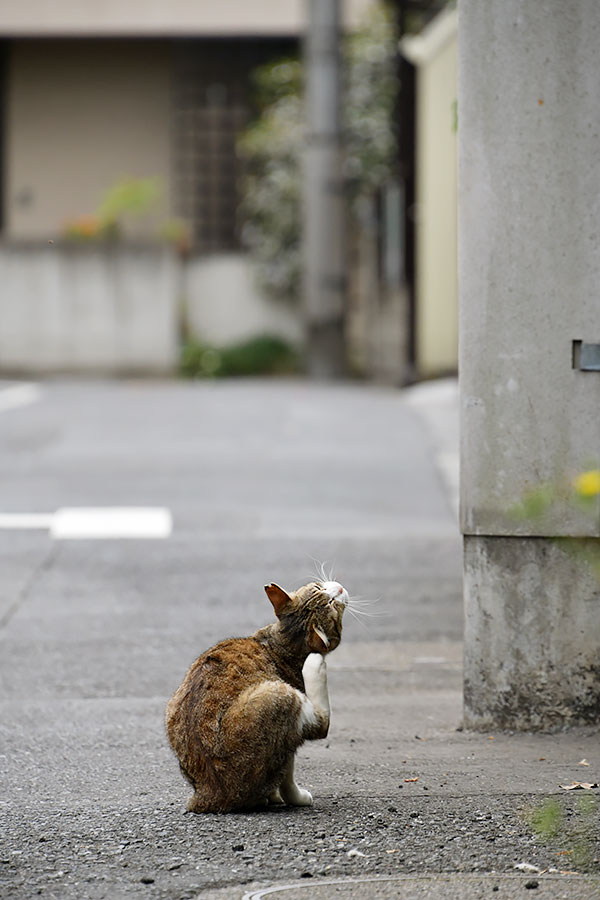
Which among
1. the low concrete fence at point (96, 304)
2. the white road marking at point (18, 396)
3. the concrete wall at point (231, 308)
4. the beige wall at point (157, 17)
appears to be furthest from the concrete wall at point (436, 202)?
the white road marking at point (18, 396)

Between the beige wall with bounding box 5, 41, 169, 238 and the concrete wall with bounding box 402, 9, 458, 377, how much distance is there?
595 cm

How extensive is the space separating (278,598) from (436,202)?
15511 millimetres

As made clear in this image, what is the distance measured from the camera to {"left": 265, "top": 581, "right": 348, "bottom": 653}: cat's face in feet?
14.2

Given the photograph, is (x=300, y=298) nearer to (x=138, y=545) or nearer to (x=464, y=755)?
(x=138, y=545)

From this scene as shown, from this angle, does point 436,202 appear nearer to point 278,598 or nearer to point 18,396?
point 18,396

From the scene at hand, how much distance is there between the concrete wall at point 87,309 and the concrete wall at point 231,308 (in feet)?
1.79

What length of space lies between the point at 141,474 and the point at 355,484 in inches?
70.8

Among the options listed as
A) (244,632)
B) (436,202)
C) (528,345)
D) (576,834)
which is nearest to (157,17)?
(436,202)

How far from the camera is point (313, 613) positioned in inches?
171

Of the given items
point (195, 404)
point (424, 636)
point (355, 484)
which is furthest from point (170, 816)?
point (195, 404)

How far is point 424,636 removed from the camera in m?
7.20

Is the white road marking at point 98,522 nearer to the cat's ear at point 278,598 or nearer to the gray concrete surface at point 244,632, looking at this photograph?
the gray concrete surface at point 244,632

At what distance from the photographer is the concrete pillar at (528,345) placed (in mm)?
4961

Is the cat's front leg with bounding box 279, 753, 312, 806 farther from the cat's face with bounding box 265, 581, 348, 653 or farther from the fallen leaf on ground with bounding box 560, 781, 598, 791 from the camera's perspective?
the fallen leaf on ground with bounding box 560, 781, 598, 791
